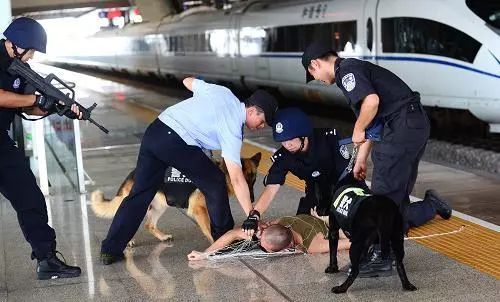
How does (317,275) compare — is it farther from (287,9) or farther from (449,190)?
(287,9)

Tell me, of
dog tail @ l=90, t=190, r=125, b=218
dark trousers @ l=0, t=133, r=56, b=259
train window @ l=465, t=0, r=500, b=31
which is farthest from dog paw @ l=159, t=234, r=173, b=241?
train window @ l=465, t=0, r=500, b=31

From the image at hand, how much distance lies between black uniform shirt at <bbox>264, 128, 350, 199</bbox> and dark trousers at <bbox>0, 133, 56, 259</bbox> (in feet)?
5.08

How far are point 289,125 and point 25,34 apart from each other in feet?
5.85

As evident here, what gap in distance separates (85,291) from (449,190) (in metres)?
4.47

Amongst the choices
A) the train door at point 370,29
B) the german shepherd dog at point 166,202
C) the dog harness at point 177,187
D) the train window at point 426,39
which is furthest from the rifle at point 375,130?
the train door at point 370,29

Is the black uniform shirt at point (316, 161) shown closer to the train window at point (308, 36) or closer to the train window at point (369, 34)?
the train window at point (369, 34)

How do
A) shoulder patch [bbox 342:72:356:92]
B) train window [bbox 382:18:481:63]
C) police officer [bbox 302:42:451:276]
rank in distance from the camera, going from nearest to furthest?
shoulder patch [bbox 342:72:356:92] → police officer [bbox 302:42:451:276] → train window [bbox 382:18:481:63]

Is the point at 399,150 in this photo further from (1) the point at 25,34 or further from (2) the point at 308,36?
(2) the point at 308,36

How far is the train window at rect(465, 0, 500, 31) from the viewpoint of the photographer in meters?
11.7


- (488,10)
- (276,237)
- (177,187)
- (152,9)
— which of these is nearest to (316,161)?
(276,237)

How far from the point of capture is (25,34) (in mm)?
5605

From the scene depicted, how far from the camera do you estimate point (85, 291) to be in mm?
5629

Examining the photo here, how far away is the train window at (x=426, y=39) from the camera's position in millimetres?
11875

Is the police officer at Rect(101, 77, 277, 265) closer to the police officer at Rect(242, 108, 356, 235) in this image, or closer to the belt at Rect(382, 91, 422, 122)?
the police officer at Rect(242, 108, 356, 235)
